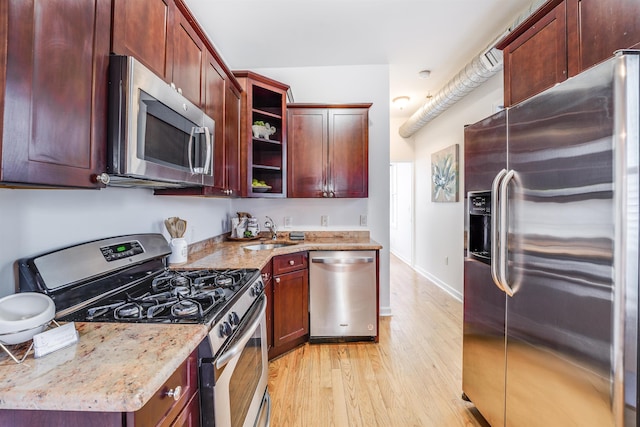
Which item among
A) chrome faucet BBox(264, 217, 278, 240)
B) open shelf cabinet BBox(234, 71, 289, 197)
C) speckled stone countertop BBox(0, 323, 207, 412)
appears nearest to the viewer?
speckled stone countertop BBox(0, 323, 207, 412)

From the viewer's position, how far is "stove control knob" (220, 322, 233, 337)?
3.47 feet

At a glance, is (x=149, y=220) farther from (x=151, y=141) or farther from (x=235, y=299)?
(x=235, y=299)

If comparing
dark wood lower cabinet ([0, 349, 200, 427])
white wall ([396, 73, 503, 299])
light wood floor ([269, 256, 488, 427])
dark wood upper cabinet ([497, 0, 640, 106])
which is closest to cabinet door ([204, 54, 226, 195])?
dark wood lower cabinet ([0, 349, 200, 427])

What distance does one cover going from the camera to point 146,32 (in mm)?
1192

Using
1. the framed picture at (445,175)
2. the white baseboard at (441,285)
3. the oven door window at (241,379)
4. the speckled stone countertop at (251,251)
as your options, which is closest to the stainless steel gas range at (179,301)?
the oven door window at (241,379)

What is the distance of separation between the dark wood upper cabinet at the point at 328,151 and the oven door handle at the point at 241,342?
171 cm

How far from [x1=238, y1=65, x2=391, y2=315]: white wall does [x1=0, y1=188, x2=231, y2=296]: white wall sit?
1493 millimetres

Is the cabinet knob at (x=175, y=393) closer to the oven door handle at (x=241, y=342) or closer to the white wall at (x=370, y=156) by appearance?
the oven door handle at (x=241, y=342)

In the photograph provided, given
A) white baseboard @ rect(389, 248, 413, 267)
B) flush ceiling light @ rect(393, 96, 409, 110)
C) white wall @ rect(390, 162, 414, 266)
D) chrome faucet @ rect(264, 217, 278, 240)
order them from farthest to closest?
1. white baseboard @ rect(389, 248, 413, 267)
2. white wall @ rect(390, 162, 414, 266)
3. flush ceiling light @ rect(393, 96, 409, 110)
4. chrome faucet @ rect(264, 217, 278, 240)

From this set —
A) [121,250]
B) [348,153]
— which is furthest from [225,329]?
[348,153]

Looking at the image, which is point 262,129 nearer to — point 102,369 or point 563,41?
point 563,41

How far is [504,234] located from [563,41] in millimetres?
1061

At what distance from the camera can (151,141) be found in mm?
1146

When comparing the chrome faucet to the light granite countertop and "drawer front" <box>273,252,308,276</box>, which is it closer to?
"drawer front" <box>273,252,308,276</box>
